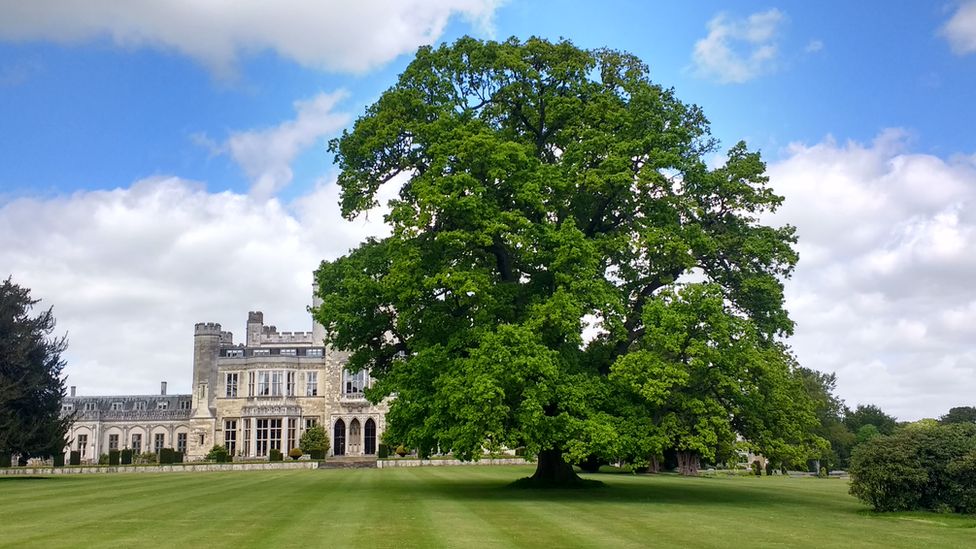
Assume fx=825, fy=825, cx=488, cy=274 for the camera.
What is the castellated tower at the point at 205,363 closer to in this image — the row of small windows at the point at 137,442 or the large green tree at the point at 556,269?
the row of small windows at the point at 137,442

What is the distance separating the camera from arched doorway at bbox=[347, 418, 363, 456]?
68412mm

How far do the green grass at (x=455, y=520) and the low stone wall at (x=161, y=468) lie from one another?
22198mm

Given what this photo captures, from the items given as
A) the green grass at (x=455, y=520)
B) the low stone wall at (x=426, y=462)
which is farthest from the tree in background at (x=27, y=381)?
the low stone wall at (x=426, y=462)

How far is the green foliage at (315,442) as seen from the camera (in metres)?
62.6

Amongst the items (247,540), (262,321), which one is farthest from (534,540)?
(262,321)

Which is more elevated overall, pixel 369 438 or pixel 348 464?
pixel 369 438

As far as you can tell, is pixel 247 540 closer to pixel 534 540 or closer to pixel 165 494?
pixel 534 540

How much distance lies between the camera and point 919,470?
68.8 feet

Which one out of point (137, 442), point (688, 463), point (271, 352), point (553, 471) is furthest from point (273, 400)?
point (553, 471)

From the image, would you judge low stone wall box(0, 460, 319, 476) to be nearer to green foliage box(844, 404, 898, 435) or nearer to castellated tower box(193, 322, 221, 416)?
castellated tower box(193, 322, 221, 416)

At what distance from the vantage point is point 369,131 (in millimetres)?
28703

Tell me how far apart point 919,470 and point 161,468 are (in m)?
42.6

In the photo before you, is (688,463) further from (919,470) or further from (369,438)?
(369,438)

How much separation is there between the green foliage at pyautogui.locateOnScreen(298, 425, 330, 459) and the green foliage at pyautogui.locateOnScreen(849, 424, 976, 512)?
4689 centimetres
